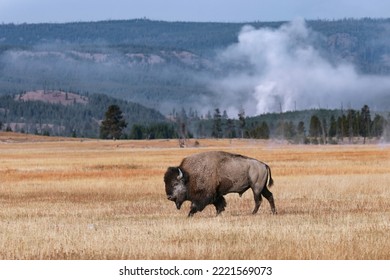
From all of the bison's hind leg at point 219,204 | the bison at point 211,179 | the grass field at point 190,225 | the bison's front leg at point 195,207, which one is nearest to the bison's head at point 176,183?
the bison at point 211,179

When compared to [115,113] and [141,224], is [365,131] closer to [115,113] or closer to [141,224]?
[115,113]

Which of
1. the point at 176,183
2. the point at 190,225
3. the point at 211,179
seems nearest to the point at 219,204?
the point at 211,179

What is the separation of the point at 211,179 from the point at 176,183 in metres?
0.99

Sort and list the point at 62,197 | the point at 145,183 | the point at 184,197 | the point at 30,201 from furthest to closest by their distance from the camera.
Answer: the point at 145,183 < the point at 62,197 < the point at 30,201 < the point at 184,197

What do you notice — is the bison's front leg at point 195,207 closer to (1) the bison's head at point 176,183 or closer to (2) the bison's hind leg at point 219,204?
(1) the bison's head at point 176,183

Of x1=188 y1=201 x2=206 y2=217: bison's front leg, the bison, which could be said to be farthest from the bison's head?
x1=188 y1=201 x2=206 y2=217: bison's front leg

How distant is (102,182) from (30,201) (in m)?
12.0

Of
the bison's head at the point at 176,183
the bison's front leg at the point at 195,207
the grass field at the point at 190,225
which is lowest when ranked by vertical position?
the grass field at the point at 190,225

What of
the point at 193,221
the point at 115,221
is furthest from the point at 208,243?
the point at 115,221

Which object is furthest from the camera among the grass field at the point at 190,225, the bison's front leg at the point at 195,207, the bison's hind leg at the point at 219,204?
the bison's hind leg at the point at 219,204

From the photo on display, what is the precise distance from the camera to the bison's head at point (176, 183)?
24125 millimetres

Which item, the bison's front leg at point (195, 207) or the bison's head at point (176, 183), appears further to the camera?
the bison's head at point (176, 183)

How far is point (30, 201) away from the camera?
3209 cm

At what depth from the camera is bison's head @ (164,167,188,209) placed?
24125 mm
